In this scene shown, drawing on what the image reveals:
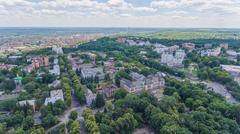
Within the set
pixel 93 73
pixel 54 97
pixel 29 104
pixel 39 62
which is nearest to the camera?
pixel 29 104

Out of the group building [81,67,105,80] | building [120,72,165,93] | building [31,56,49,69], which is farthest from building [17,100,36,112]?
building [31,56,49,69]

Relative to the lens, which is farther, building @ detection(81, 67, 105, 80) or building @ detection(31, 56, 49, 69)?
building @ detection(31, 56, 49, 69)

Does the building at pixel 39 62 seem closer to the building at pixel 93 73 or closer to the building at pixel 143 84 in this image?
the building at pixel 93 73

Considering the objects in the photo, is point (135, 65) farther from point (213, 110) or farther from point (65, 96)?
point (213, 110)

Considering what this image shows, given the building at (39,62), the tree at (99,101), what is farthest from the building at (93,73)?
the building at (39,62)

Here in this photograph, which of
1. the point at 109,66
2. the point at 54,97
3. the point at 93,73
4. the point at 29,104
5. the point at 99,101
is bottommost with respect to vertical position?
the point at 99,101

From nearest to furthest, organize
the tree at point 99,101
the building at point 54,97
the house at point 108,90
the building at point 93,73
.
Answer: the building at point 54,97
the tree at point 99,101
the house at point 108,90
the building at point 93,73

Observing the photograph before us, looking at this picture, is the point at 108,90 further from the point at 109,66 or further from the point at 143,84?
the point at 109,66

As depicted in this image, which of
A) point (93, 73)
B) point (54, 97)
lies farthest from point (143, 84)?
point (54, 97)

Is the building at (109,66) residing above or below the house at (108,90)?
above

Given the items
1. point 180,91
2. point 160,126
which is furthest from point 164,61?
point 160,126

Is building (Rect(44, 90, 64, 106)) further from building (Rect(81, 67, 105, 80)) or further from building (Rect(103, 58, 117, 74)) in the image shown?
building (Rect(103, 58, 117, 74))

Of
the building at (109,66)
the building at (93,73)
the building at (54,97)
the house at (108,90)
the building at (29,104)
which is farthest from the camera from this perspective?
the building at (109,66)
